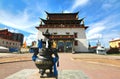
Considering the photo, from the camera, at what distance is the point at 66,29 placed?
4128cm

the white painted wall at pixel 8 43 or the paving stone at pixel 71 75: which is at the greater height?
the white painted wall at pixel 8 43

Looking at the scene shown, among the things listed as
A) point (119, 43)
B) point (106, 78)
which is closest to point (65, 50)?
point (106, 78)

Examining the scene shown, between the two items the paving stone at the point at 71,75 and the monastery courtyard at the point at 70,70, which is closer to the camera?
the paving stone at the point at 71,75

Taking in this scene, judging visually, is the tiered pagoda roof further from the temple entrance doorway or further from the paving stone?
the paving stone

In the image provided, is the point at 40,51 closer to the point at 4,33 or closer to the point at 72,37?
the point at 72,37

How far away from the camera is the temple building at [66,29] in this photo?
1432 inches

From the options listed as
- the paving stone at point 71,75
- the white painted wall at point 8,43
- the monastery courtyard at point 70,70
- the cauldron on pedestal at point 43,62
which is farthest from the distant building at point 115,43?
the cauldron on pedestal at point 43,62

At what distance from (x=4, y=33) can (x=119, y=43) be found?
5153 cm

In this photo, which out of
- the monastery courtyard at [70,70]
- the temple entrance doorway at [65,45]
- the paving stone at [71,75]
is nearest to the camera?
the paving stone at [71,75]

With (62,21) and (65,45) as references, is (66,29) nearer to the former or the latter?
(62,21)

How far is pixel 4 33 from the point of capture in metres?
54.9

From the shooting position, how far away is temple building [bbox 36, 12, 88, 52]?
36375 mm

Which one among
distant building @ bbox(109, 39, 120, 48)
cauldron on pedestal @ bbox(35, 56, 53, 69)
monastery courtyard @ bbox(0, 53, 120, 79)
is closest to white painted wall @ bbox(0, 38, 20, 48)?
monastery courtyard @ bbox(0, 53, 120, 79)

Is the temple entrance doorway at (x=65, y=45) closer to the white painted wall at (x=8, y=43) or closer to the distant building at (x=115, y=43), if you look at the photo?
the white painted wall at (x=8, y=43)
